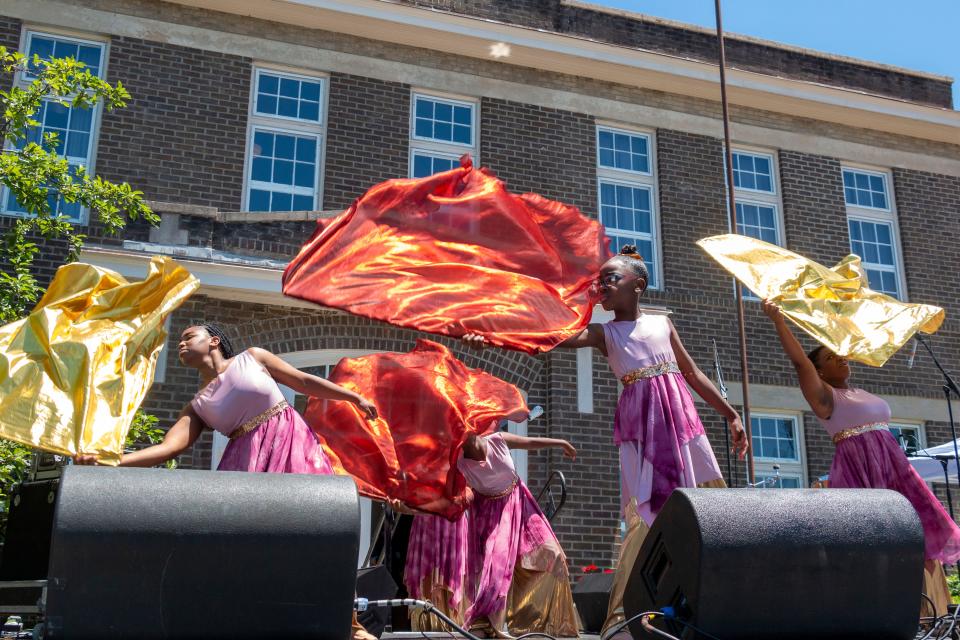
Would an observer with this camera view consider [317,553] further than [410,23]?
No

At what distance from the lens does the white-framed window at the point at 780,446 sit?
12492 millimetres

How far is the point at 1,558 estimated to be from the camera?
524cm

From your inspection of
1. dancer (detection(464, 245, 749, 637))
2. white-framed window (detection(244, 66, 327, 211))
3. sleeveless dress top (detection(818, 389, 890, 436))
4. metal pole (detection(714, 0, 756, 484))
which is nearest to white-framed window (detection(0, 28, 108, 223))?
white-framed window (detection(244, 66, 327, 211))

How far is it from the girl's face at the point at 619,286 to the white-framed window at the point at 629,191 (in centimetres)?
728

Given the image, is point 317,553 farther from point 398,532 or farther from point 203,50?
point 203,50

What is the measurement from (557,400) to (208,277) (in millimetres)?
4048

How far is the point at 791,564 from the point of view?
12.1 ft

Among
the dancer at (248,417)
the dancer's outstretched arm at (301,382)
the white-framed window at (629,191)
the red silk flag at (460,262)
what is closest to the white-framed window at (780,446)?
the white-framed window at (629,191)

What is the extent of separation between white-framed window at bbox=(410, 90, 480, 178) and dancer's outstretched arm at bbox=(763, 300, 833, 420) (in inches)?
285

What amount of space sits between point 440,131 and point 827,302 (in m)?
7.53

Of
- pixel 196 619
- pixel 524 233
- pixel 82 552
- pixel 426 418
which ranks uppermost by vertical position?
pixel 524 233

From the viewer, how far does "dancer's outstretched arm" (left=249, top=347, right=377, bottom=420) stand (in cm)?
487

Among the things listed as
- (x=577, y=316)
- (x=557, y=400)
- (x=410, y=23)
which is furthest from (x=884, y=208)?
(x=577, y=316)

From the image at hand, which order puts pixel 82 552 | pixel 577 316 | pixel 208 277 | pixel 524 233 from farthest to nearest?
1. pixel 208 277
2. pixel 524 233
3. pixel 577 316
4. pixel 82 552
